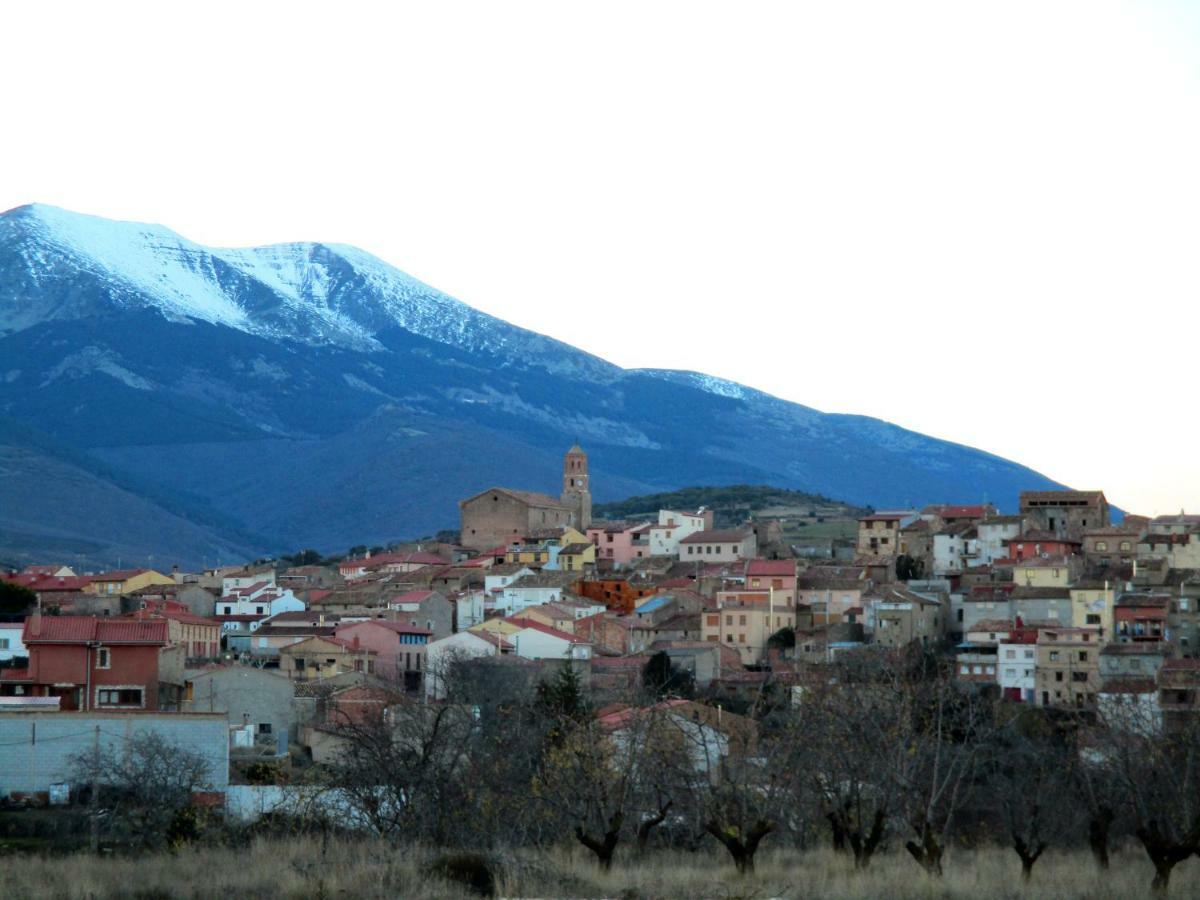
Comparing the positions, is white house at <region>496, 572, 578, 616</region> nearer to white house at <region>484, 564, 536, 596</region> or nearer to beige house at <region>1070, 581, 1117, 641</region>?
white house at <region>484, 564, 536, 596</region>

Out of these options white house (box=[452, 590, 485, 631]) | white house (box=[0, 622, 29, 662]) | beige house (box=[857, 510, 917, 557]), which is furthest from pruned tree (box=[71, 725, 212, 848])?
beige house (box=[857, 510, 917, 557])

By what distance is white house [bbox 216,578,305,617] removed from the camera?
70375 millimetres

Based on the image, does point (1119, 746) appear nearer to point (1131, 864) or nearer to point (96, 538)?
point (1131, 864)

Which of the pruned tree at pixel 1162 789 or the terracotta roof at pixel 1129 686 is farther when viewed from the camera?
the terracotta roof at pixel 1129 686

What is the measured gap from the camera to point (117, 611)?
220ft

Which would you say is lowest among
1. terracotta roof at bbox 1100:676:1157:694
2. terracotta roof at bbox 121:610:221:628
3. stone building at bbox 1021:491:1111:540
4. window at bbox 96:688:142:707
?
window at bbox 96:688:142:707

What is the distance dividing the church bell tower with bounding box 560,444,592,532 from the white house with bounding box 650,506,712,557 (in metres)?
13.0

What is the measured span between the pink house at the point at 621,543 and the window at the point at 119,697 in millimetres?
40205

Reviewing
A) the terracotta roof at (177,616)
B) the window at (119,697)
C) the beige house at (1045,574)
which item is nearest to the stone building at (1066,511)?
the beige house at (1045,574)

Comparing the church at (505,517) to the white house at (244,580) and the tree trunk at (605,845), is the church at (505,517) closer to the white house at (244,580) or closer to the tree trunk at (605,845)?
the white house at (244,580)

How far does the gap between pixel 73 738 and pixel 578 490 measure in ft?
237

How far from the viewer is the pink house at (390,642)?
57.7 meters

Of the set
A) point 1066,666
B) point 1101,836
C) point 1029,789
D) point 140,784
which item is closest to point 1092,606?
point 1066,666

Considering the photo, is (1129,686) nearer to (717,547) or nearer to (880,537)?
(880,537)
